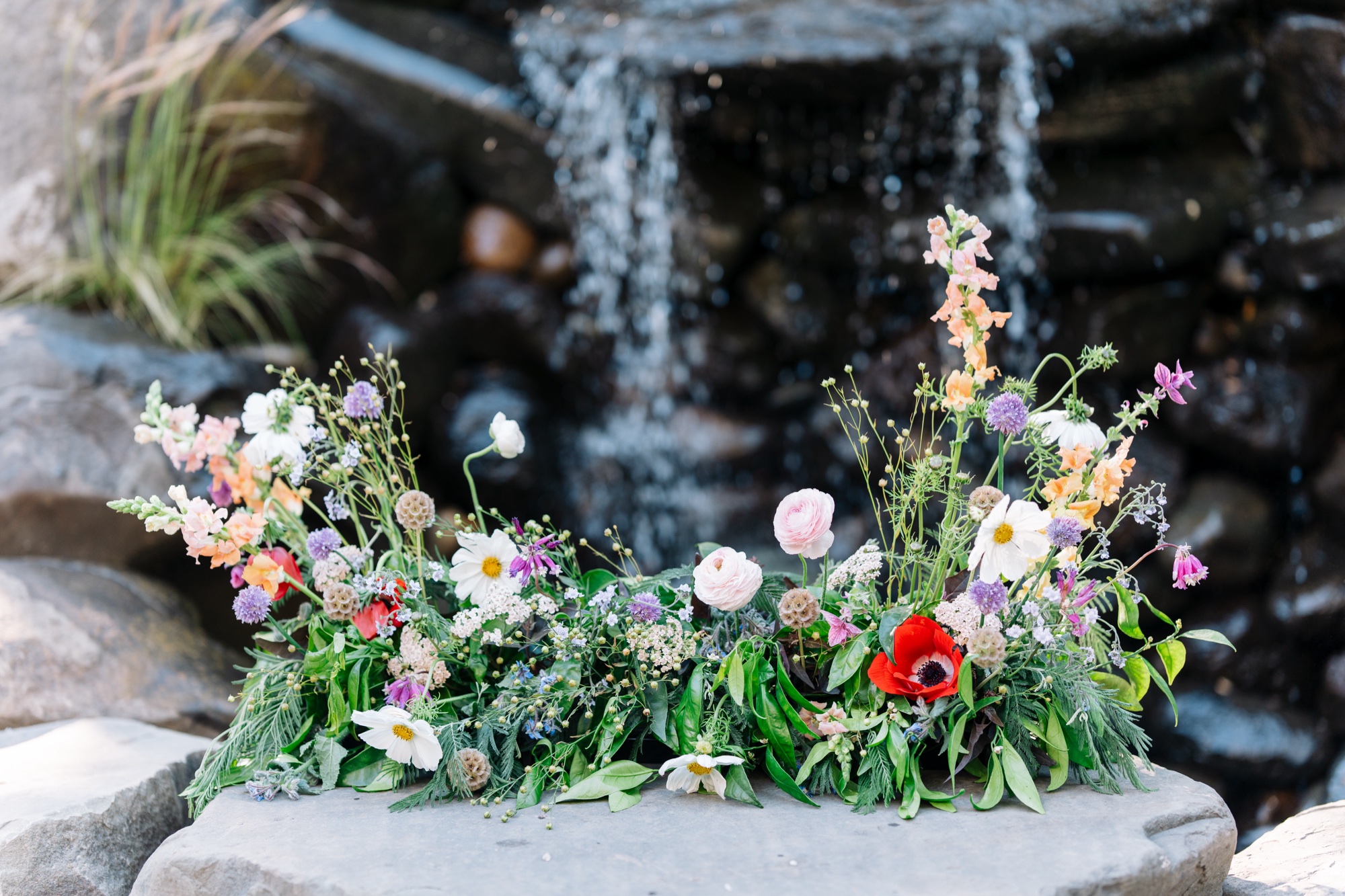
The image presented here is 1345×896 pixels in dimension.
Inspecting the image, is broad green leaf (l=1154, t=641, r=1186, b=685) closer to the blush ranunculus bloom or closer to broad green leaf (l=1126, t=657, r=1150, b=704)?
broad green leaf (l=1126, t=657, r=1150, b=704)

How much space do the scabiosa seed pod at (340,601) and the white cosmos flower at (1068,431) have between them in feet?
3.44

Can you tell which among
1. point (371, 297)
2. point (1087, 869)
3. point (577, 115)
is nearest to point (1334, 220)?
point (577, 115)

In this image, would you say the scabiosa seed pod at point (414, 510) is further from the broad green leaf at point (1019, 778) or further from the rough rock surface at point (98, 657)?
the rough rock surface at point (98, 657)

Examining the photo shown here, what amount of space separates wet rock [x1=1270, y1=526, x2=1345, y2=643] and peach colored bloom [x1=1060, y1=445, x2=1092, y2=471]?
98.0 inches

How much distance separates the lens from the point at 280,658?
5.59 ft

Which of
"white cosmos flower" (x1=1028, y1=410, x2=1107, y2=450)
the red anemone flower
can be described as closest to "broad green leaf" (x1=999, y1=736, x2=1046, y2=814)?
the red anemone flower

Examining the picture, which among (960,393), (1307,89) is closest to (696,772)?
(960,393)

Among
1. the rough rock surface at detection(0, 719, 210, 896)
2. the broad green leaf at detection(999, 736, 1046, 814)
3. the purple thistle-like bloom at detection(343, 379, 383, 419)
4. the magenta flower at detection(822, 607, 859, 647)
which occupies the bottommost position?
the rough rock surface at detection(0, 719, 210, 896)

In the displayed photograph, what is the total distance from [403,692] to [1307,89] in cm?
352

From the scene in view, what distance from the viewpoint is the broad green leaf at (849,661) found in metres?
1.51

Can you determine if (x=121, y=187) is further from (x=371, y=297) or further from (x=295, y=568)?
(x=295, y=568)

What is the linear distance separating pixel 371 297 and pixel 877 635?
9.12 feet

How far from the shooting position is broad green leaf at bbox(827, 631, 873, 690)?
4.95 ft

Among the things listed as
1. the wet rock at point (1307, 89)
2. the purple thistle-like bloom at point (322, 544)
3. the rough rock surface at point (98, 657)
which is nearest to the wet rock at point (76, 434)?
the rough rock surface at point (98, 657)
